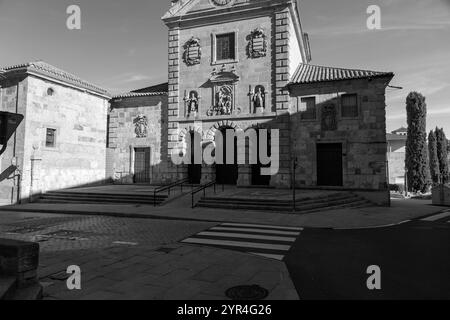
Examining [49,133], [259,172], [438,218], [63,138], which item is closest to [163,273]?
[438,218]

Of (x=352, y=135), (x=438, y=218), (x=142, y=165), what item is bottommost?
(x=438, y=218)

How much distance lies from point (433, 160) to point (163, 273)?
3810 centimetres

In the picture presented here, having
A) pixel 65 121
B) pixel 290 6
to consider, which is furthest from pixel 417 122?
pixel 65 121

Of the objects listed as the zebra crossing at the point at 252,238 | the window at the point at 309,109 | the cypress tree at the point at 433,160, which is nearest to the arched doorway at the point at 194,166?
the window at the point at 309,109

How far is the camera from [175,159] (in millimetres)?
23078

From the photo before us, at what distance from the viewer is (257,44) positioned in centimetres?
2167

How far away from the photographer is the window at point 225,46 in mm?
22500

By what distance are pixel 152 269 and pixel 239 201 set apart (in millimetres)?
9845

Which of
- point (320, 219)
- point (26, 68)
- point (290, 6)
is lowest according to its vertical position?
point (320, 219)

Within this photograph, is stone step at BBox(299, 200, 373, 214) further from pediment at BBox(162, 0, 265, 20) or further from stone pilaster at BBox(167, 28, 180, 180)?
pediment at BBox(162, 0, 265, 20)

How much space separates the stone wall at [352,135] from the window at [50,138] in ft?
51.0

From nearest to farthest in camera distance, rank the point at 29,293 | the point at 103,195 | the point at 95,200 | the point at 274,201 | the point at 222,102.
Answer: the point at 29,293, the point at 274,201, the point at 95,200, the point at 103,195, the point at 222,102

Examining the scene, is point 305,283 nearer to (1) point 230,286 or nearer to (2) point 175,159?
(1) point 230,286

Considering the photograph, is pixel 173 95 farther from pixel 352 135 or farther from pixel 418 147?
pixel 418 147
